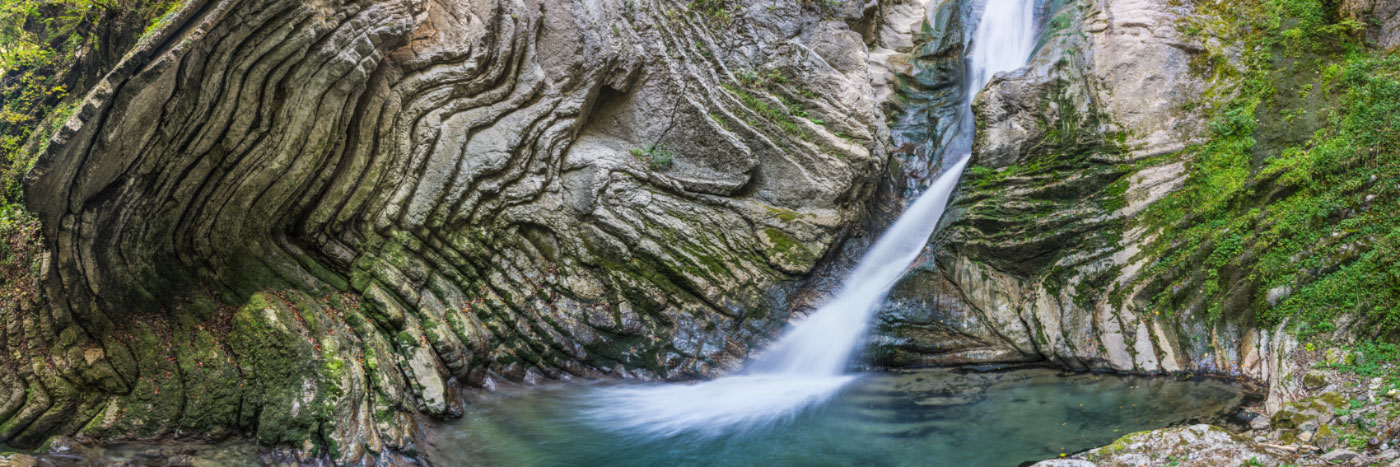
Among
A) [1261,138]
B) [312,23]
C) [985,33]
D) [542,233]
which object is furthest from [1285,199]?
[312,23]

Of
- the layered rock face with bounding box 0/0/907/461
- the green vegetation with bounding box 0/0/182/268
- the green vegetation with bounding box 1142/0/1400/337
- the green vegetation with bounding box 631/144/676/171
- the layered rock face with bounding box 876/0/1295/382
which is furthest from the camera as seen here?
the green vegetation with bounding box 631/144/676/171

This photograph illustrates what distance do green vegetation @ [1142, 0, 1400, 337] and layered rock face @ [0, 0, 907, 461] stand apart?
5.28 meters

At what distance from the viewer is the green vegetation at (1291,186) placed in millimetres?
7953

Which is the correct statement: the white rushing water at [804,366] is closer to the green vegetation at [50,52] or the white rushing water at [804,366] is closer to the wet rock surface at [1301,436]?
the wet rock surface at [1301,436]

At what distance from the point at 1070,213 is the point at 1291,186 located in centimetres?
269

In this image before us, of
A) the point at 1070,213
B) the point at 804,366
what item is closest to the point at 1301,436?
the point at 1070,213

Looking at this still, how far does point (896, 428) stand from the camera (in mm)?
8836

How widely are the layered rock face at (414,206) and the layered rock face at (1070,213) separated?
218 centimetres

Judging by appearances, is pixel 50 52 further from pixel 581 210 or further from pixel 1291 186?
pixel 1291 186

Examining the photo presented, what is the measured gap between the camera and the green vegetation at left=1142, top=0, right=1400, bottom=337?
7953 millimetres

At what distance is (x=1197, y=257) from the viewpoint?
9422 mm

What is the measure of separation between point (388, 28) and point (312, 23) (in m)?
1.05

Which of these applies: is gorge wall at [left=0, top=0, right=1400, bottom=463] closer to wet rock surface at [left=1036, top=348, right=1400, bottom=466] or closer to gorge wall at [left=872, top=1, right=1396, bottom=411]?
gorge wall at [left=872, top=1, right=1396, bottom=411]

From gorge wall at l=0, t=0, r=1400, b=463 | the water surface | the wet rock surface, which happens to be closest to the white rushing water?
the water surface
